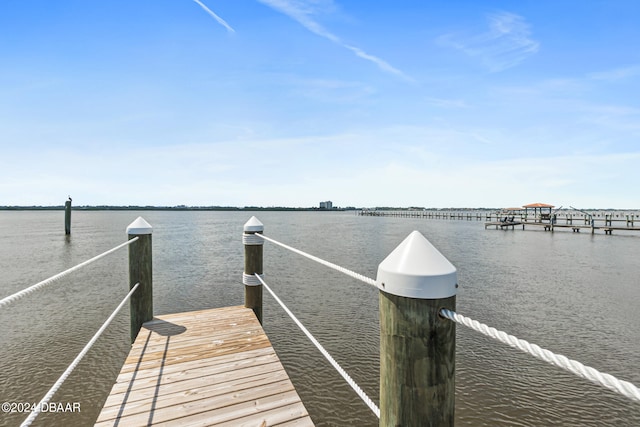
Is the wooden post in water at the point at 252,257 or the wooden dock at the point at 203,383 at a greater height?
the wooden post in water at the point at 252,257

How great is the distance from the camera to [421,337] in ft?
3.67

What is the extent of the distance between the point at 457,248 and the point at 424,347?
23.7m

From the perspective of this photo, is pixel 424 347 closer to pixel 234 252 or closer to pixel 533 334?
pixel 533 334

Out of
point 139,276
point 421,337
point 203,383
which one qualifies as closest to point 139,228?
point 139,276

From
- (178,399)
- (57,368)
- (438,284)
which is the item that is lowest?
(57,368)

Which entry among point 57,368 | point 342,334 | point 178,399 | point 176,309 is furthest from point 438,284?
point 176,309

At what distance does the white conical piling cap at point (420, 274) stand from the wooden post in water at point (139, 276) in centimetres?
378

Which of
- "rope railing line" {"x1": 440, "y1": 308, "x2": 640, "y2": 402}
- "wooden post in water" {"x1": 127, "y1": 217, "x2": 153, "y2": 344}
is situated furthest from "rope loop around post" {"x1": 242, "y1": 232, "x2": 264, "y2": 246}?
"rope railing line" {"x1": 440, "y1": 308, "x2": 640, "y2": 402}

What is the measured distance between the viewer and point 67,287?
1228 centimetres

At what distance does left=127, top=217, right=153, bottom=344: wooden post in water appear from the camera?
406cm

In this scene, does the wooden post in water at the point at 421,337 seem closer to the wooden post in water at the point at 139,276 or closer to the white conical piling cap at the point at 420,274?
the white conical piling cap at the point at 420,274

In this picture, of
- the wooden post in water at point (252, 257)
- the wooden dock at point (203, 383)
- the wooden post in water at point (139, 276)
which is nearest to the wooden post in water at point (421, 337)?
the wooden dock at point (203, 383)

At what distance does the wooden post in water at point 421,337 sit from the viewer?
1112mm

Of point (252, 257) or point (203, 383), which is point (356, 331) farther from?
point (203, 383)
